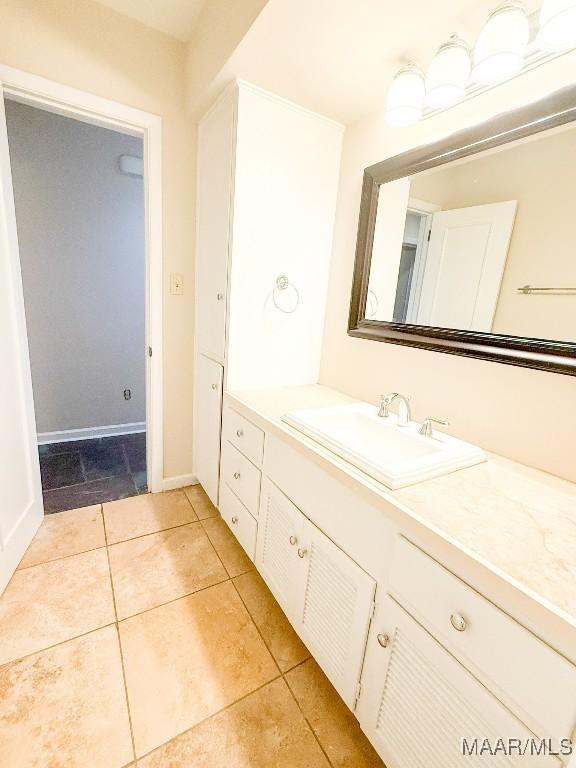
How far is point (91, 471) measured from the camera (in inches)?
92.4

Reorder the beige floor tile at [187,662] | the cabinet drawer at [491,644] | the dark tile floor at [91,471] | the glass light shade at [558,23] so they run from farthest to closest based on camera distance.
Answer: the dark tile floor at [91,471]
the beige floor tile at [187,662]
the glass light shade at [558,23]
the cabinet drawer at [491,644]

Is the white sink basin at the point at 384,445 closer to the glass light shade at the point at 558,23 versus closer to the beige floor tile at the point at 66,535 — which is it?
the glass light shade at the point at 558,23

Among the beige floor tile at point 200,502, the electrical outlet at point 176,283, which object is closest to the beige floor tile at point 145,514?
the beige floor tile at point 200,502

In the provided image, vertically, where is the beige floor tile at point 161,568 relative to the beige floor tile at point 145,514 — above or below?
below

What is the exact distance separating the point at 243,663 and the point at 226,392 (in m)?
1.06

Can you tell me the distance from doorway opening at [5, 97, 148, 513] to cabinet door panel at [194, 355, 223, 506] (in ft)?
1.67

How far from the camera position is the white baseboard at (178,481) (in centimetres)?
216

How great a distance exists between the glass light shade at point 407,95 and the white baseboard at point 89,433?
2.91m

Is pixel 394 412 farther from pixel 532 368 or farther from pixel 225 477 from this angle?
pixel 225 477

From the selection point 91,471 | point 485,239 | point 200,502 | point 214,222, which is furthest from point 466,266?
point 91,471

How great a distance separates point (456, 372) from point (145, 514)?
1.80 metres

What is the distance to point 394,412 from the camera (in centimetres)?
142

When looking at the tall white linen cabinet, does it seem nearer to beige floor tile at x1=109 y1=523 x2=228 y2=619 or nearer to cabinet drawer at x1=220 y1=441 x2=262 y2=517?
cabinet drawer at x1=220 y1=441 x2=262 y2=517

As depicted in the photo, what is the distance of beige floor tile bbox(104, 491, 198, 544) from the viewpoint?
1799 mm
